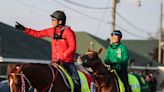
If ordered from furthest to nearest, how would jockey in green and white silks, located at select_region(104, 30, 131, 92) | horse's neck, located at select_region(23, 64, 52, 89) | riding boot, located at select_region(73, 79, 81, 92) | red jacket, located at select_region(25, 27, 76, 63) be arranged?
jockey in green and white silks, located at select_region(104, 30, 131, 92)
riding boot, located at select_region(73, 79, 81, 92)
red jacket, located at select_region(25, 27, 76, 63)
horse's neck, located at select_region(23, 64, 52, 89)

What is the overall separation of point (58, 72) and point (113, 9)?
23.3 meters

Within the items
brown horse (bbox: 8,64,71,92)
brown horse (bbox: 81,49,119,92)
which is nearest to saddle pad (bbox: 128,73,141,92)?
brown horse (bbox: 81,49,119,92)

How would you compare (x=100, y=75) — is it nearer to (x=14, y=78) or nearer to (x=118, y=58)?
(x=118, y=58)

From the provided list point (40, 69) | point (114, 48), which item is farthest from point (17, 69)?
point (114, 48)

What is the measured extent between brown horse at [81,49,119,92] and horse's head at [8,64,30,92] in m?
2.92

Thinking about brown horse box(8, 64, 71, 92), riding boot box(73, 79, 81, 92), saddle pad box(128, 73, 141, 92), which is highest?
brown horse box(8, 64, 71, 92)

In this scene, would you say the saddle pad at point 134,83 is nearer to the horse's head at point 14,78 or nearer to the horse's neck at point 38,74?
the horse's neck at point 38,74

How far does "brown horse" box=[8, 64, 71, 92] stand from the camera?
8.75 m

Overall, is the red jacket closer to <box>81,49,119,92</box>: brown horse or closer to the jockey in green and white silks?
<box>81,49,119,92</box>: brown horse

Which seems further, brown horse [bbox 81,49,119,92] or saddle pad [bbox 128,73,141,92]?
saddle pad [bbox 128,73,141,92]

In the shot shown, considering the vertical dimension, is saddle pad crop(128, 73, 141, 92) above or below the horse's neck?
below

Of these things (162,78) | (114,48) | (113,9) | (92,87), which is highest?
(113,9)

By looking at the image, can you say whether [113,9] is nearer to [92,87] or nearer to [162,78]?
[92,87]

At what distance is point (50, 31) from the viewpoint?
35.2ft
